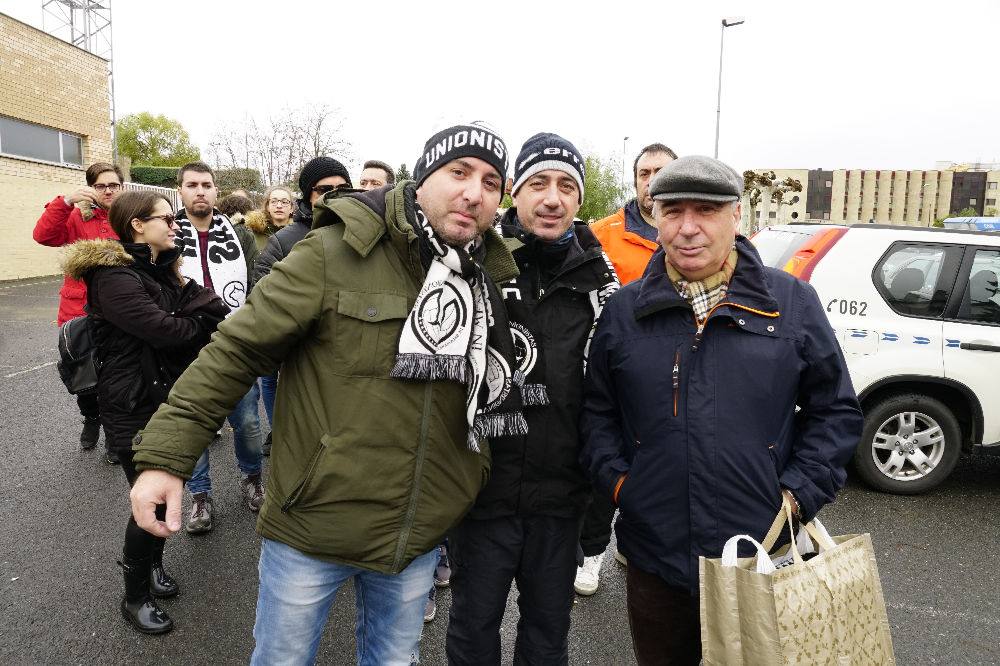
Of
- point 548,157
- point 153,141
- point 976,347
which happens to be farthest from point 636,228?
point 153,141

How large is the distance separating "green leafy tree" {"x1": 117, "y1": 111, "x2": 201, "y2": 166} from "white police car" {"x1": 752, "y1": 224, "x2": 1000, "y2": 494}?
49327 mm

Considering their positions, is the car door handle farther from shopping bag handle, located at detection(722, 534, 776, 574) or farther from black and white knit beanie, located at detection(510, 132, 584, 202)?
shopping bag handle, located at detection(722, 534, 776, 574)

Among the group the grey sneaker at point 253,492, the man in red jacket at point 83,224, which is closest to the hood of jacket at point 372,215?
the grey sneaker at point 253,492

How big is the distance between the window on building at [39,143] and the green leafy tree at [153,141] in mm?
30632

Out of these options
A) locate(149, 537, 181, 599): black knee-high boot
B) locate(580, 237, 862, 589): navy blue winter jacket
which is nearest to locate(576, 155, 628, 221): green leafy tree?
locate(149, 537, 181, 599): black knee-high boot

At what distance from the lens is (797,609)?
146 cm

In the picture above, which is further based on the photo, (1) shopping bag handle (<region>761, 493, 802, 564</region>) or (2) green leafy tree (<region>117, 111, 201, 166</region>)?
(2) green leafy tree (<region>117, 111, 201, 166</region>)

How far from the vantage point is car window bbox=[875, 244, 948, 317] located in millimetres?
4508

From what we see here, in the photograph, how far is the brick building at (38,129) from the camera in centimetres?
1511

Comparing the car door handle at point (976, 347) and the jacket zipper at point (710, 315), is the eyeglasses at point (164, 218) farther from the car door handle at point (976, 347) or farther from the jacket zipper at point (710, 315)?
the car door handle at point (976, 347)

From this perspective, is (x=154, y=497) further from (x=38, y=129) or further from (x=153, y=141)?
(x=153, y=141)

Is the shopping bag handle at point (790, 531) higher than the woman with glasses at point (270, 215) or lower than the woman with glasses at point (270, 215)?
lower

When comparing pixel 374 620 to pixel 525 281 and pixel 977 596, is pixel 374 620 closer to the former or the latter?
pixel 525 281

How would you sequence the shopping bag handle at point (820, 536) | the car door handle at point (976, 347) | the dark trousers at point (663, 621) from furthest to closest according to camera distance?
the car door handle at point (976, 347)
the dark trousers at point (663, 621)
the shopping bag handle at point (820, 536)
